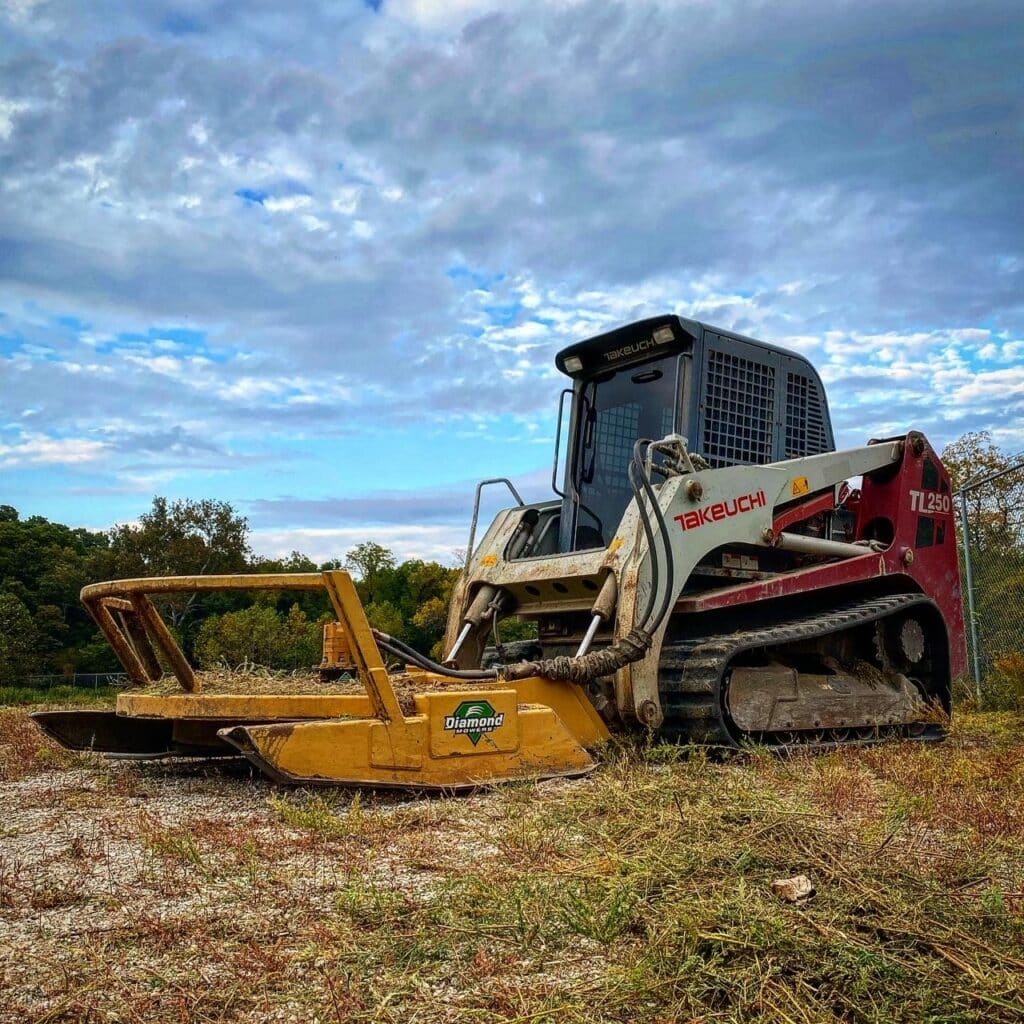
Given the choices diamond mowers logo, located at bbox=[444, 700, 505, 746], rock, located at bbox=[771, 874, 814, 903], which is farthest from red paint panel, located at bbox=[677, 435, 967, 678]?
rock, located at bbox=[771, 874, 814, 903]

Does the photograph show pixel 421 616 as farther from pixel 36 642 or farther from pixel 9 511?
pixel 9 511

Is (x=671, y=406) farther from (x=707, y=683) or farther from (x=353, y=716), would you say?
(x=353, y=716)

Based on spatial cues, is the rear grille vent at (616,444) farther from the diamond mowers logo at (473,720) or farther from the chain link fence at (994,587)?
the chain link fence at (994,587)

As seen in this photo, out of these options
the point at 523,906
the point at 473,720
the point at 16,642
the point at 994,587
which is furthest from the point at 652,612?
the point at 16,642

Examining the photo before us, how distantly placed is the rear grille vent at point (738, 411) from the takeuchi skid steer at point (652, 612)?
2 centimetres

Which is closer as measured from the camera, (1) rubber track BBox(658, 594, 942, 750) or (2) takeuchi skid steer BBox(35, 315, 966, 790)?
(2) takeuchi skid steer BBox(35, 315, 966, 790)

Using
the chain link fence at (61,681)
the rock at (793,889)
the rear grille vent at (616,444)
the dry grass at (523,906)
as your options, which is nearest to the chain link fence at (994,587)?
the rear grille vent at (616,444)

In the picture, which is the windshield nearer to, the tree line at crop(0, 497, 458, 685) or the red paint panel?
the red paint panel

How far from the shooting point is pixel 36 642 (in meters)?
31.0

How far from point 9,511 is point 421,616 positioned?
23578 mm

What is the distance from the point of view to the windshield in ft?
26.4

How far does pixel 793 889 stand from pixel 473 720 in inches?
96.9

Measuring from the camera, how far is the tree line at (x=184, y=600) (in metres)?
29.2

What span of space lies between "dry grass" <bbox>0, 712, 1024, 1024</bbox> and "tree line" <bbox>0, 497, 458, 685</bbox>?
918 inches
